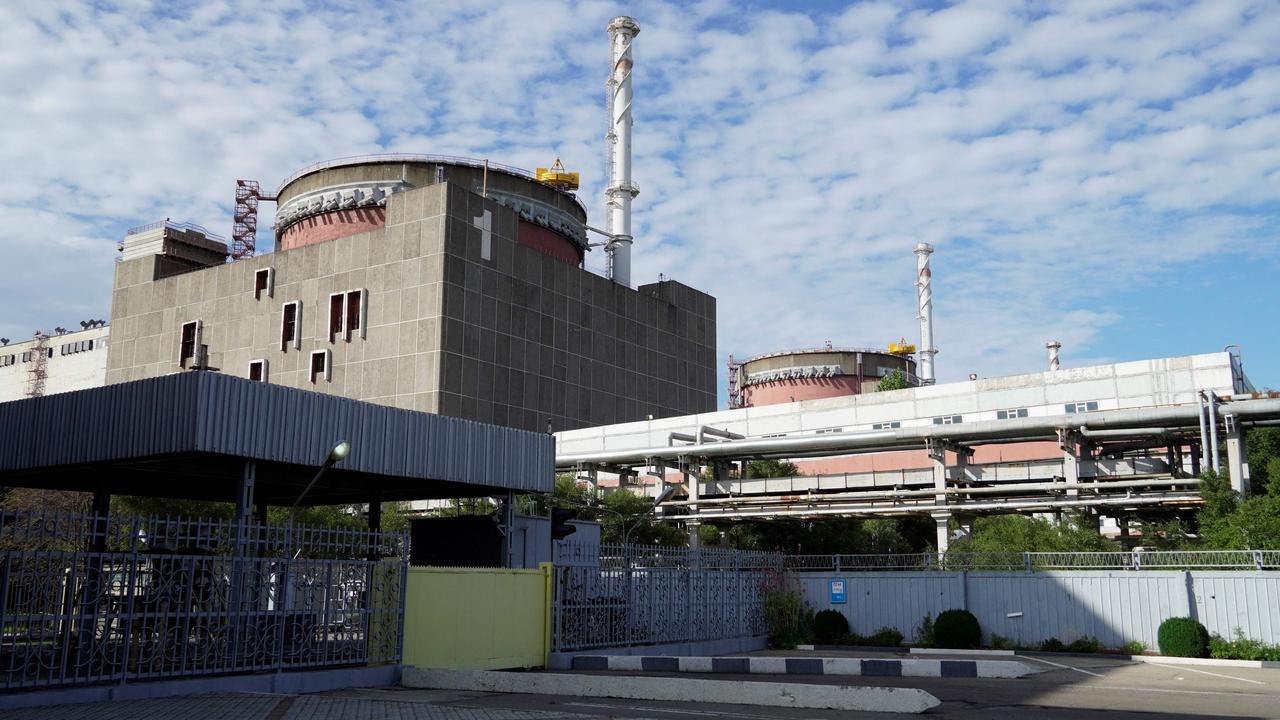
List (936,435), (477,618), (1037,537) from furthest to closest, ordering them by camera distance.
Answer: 1. (936,435)
2. (1037,537)
3. (477,618)

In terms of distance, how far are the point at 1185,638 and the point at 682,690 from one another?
16610 millimetres

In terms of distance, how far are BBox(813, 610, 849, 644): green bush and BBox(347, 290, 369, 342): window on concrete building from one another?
46567mm

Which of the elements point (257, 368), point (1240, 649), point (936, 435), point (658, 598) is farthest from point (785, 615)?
point (257, 368)

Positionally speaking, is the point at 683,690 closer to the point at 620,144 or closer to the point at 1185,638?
the point at 1185,638

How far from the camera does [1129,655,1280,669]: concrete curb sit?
2469 cm

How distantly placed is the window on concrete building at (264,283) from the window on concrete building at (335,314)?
247 inches

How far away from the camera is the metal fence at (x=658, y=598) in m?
24.5

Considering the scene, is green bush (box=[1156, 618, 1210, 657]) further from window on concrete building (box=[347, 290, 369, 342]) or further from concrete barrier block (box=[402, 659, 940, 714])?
window on concrete building (box=[347, 290, 369, 342])

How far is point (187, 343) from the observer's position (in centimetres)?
8138

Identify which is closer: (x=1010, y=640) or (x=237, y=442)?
(x=237, y=442)

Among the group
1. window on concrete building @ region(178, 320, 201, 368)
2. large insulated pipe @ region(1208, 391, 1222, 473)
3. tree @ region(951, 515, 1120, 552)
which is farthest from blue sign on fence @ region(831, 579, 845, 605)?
window on concrete building @ region(178, 320, 201, 368)

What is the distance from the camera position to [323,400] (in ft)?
70.2

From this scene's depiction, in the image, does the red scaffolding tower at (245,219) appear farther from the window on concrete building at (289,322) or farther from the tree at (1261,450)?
the tree at (1261,450)

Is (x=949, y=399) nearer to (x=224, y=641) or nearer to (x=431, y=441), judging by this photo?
(x=431, y=441)
